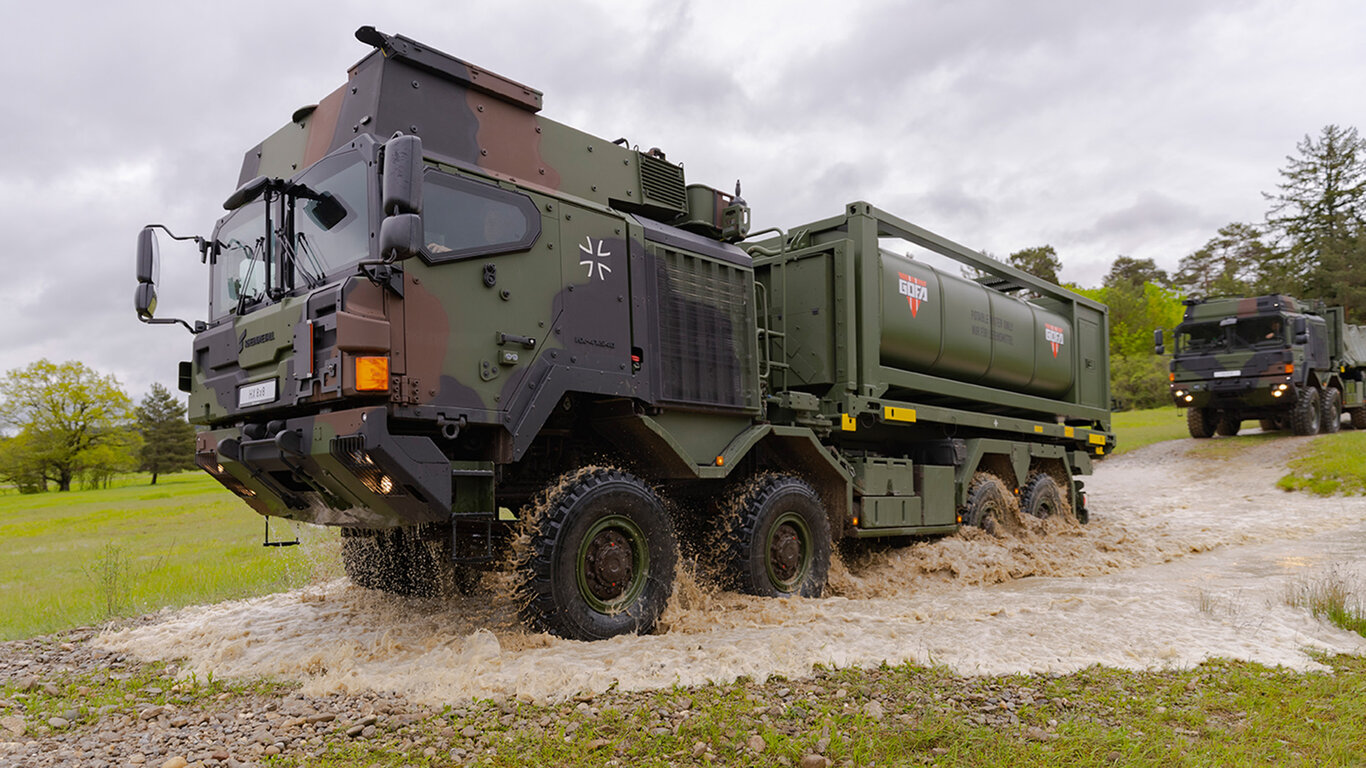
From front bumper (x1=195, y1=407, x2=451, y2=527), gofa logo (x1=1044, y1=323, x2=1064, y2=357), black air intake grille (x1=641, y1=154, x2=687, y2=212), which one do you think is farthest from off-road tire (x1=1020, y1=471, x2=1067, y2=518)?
front bumper (x1=195, y1=407, x2=451, y2=527)

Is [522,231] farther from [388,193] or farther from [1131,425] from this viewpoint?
[1131,425]

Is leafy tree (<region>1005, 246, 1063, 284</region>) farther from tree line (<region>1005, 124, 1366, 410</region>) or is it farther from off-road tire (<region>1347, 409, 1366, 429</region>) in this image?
off-road tire (<region>1347, 409, 1366, 429</region>)

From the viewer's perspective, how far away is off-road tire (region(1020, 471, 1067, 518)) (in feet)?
38.5

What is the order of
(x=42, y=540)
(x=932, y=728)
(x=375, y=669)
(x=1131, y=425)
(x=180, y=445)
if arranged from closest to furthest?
1. (x=932, y=728)
2. (x=375, y=669)
3. (x=42, y=540)
4. (x=1131, y=425)
5. (x=180, y=445)

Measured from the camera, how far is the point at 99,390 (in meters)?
47.3

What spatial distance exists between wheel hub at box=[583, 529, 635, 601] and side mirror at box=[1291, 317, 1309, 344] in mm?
19747

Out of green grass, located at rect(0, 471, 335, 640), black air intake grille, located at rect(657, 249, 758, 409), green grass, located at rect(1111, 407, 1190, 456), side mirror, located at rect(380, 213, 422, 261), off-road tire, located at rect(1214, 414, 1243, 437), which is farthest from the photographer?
green grass, located at rect(1111, 407, 1190, 456)

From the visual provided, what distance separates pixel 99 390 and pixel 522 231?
167 ft

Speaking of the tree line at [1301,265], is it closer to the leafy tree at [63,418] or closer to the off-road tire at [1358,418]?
the off-road tire at [1358,418]

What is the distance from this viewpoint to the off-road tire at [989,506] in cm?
1070

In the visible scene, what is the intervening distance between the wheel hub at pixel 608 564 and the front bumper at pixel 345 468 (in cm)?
120

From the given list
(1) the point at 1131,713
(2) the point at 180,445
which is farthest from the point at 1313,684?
(2) the point at 180,445

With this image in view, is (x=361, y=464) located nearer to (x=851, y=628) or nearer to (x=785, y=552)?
(x=851, y=628)

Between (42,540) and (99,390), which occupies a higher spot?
(99,390)
